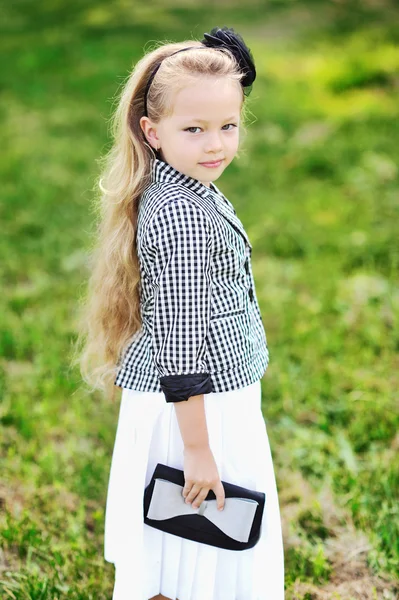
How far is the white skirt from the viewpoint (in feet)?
5.88

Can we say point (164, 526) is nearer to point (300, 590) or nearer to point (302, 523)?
point (300, 590)

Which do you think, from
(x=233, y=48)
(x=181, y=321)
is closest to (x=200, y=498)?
(x=181, y=321)

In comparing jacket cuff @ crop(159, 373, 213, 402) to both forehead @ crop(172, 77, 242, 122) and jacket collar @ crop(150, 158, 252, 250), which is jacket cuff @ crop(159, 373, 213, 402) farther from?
forehead @ crop(172, 77, 242, 122)

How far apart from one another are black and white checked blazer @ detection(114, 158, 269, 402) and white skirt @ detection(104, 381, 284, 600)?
0.28ft

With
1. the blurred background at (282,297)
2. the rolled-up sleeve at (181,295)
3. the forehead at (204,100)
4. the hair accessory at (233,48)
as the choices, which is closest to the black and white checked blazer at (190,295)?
the rolled-up sleeve at (181,295)

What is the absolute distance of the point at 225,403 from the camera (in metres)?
1.77

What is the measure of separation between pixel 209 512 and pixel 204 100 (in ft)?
3.15

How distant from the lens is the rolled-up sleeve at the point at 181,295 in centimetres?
157

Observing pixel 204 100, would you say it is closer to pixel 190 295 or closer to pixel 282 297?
pixel 190 295

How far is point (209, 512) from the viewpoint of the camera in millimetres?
1757

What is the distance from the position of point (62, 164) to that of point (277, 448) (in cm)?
355

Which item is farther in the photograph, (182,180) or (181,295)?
(182,180)

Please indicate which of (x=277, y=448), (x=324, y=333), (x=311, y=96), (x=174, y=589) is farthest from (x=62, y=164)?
(x=174, y=589)

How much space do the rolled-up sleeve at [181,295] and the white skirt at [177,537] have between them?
190mm
